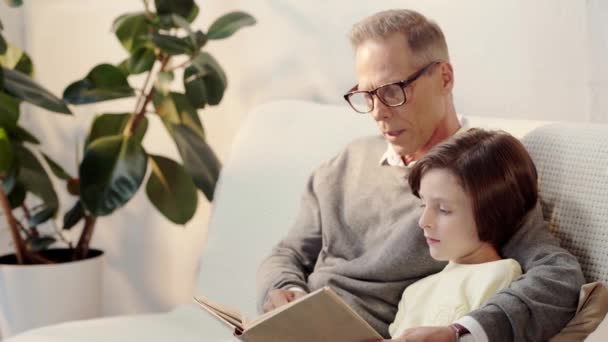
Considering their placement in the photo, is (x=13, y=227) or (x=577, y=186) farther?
(x=13, y=227)

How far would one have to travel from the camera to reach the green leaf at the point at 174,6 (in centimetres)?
266

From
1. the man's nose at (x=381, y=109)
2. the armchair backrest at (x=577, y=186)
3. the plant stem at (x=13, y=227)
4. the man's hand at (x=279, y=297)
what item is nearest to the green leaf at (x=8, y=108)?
the plant stem at (x=13, y=227)

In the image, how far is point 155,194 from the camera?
8.77 ft

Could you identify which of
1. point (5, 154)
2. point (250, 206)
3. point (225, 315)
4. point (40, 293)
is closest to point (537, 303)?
point (225, 315)

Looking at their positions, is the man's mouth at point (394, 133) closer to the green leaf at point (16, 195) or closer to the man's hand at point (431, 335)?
the man's hand at point (431, 335)

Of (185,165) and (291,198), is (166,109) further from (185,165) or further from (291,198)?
(291,198)

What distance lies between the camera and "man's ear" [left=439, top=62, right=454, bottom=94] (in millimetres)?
1750

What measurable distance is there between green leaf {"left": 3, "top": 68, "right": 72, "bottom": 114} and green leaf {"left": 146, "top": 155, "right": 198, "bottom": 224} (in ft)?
1.12

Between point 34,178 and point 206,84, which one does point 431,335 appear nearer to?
point 206,84

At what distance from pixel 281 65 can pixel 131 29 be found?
436mm

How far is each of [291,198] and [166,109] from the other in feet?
2.31

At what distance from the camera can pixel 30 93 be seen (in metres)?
2.45

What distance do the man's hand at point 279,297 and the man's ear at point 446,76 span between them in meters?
0.47

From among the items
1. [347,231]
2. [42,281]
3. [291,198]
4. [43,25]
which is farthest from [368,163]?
[43,25]
